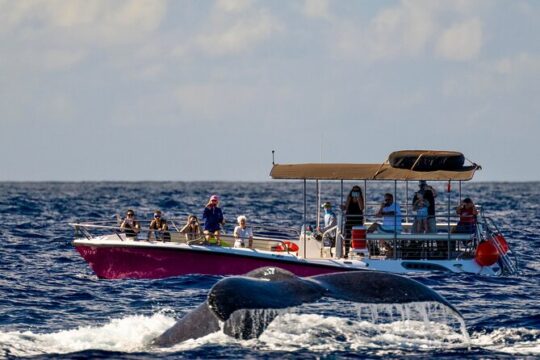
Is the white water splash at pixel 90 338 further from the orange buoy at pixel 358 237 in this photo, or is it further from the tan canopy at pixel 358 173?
the tan canopy at pixel 358 173

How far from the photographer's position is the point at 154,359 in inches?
492

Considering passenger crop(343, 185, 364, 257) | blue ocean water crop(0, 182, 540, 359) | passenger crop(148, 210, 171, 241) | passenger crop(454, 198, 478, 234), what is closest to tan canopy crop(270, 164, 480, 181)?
passenger crop(343, 185, 364, 257)

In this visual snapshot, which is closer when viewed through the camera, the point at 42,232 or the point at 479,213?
the point at 479,213

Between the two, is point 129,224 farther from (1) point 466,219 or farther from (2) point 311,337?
(2) point 311,337

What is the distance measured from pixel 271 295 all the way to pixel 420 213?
10963mm

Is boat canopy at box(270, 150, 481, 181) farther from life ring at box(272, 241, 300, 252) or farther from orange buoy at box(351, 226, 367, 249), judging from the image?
life ring at box(272, 241, 300, 252)

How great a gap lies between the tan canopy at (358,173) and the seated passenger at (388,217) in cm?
48

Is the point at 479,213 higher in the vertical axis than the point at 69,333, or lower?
higher

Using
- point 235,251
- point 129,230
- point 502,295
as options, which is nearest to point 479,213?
point 502,295

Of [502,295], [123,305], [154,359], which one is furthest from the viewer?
[502,295]

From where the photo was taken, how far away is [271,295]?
1133 cm

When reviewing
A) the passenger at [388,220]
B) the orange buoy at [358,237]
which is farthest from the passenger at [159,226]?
the passenger at [388,220]

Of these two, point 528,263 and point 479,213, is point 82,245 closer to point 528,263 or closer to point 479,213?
point 479,213

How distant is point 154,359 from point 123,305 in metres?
5.58
